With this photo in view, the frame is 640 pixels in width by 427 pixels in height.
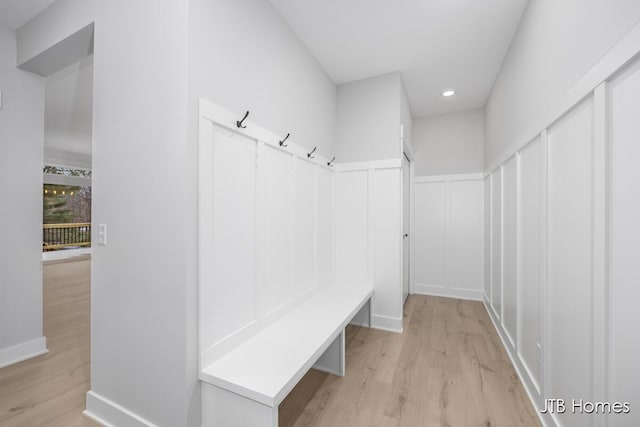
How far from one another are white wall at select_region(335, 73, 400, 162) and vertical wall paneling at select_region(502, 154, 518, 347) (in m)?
1.03

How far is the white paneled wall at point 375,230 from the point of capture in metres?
2.87

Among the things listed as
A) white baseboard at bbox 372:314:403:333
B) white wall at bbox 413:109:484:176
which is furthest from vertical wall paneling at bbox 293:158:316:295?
white wall at bbox 413:109:484:176

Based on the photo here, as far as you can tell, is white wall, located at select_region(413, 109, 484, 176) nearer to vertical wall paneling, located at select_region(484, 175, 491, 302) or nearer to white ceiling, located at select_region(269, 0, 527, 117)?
vertical wall paneling, located at select_region(484, 175, 491, 302)

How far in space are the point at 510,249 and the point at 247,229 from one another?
88.6 inches

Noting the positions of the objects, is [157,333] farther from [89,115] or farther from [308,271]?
[89,115]

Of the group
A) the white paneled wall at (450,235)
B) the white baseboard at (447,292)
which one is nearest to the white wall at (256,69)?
the white paneled wall at (450,235)

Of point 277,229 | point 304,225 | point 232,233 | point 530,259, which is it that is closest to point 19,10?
point 232,233

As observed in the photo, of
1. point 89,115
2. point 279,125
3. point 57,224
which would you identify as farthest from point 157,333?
point 57,224

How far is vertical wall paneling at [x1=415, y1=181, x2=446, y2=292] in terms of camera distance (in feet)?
13.3

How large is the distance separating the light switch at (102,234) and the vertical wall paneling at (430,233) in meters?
3.84

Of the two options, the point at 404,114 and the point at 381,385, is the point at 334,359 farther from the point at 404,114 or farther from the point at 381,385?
the point at 404,114

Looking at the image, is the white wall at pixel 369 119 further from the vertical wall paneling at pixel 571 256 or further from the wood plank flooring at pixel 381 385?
the wood plank flooring at pixel 381 385

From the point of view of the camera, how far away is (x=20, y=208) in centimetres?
218

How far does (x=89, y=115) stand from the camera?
3.97 meters
